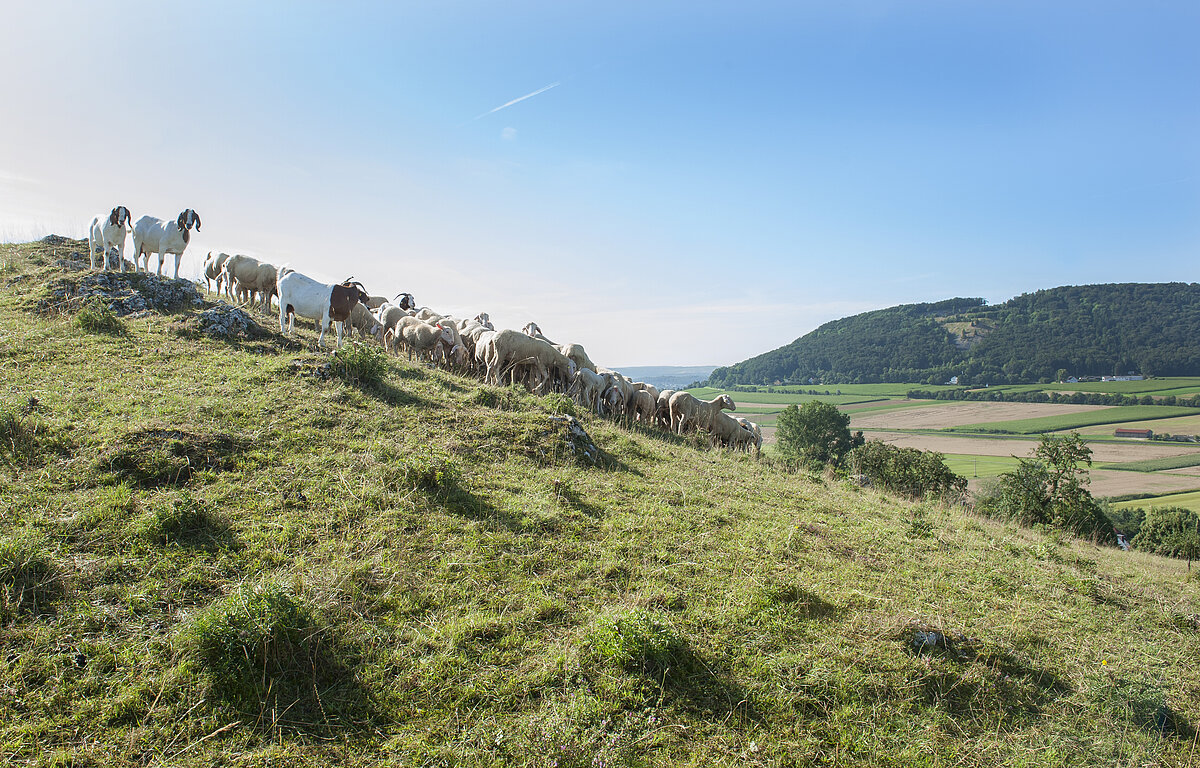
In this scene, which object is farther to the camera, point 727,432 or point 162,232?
point 727,432

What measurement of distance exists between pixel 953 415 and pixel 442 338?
3972 inches

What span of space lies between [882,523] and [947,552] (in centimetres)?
128

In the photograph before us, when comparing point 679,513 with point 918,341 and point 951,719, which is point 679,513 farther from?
point 918,341

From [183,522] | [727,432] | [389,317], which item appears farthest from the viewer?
[727,432]

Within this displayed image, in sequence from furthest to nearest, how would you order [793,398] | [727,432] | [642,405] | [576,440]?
[793,398], [727,432], [642,405], [576,440]

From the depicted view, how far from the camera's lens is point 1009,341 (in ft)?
434

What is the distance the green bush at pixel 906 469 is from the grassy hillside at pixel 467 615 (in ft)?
81.5

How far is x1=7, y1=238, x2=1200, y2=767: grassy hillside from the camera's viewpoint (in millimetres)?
3998

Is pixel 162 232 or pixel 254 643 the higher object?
pixel 162 232

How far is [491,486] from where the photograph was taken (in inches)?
333

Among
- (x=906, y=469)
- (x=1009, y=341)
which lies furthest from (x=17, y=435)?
(x=1009, y=341)

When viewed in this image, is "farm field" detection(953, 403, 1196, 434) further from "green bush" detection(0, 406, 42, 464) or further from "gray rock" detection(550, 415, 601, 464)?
"green bush" detection(0, 406, 42, 464)

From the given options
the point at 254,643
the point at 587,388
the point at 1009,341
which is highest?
the point at 1009,341

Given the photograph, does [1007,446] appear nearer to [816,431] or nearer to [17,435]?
[816,431]
